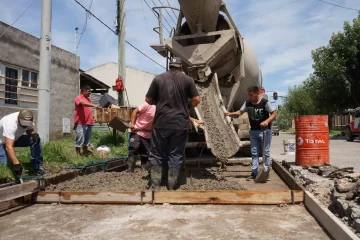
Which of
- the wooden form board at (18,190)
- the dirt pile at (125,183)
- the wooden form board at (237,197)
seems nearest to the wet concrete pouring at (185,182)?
the dirt pile at (125,183)

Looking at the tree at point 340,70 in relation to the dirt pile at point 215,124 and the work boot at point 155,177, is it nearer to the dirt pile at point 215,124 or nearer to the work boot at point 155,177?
the dirt pile at point 215,124

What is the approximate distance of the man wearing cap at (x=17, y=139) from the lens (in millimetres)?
4742

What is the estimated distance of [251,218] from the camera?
3.47m

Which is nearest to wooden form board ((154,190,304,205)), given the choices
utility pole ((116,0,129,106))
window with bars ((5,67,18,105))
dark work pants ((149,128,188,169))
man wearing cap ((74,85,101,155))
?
dark work pants ((149,128,188,169))

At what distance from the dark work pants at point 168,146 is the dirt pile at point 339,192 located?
1862 mm

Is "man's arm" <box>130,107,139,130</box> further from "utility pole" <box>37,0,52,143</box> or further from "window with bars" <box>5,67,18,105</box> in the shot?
"window with bars" <box>5,67,18,105</box>

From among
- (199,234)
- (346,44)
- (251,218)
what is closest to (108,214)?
(199,234)

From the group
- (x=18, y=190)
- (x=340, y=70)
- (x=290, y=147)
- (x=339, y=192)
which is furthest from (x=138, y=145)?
(x=340, y=70)

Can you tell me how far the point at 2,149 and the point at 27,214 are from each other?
192 cm

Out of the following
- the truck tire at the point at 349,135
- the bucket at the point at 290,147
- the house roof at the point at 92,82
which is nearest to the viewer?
the bucket at the point at 290,147

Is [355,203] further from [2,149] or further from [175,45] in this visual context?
[2,149]

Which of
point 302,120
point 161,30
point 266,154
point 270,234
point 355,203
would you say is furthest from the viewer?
point 161,30

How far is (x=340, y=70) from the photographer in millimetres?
22484

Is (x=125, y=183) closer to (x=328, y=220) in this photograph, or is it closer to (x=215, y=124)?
(x=215, y=124)
